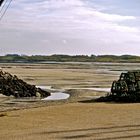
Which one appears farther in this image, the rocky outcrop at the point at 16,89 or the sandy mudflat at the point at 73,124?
the rocky outcrop at the point at 16,89

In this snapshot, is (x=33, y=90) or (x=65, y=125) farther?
(x=33, y=90)

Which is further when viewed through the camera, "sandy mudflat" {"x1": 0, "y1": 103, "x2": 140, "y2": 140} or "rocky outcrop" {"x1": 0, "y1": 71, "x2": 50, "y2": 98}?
"rocky outcrop" {"x1": 0, "y1": 71, "x2": 50, "y2": 98}

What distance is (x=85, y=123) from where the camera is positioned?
57.7 feet

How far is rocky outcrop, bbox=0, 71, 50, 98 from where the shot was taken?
34031 mm

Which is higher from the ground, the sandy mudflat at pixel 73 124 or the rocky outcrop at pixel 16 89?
the rocky outcrop at pixel 16 89

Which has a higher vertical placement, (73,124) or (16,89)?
(16,89)

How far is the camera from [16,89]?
115 ft

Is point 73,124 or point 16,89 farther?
point 16,89

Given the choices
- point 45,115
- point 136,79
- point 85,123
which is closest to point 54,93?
point 136,79

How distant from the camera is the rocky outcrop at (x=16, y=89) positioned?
34031 millimetres

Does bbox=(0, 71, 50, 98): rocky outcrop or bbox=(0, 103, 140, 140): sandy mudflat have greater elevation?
bbox=(0, 71, 50, 98): rocky outcrop

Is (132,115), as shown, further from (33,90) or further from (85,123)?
(33,90)

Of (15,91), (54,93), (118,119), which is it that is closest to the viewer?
(118,119)

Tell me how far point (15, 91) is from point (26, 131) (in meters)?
19.2
